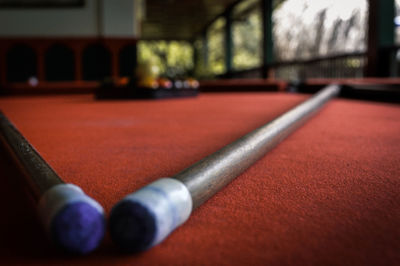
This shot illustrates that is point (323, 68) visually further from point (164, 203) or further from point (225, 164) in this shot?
point (164, 203)

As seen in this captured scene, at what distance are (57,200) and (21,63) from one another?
7814 millimetres

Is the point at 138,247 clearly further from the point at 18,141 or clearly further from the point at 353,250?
the point at 18,141

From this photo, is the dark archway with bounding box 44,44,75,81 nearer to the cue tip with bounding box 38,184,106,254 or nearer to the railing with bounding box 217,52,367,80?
the railing with bounding box 217,52,367,80

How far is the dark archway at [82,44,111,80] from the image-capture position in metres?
7.43

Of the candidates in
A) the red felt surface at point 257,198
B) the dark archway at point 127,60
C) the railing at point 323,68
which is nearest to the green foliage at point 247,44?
the railing at point 323,68

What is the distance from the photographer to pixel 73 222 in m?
0.42

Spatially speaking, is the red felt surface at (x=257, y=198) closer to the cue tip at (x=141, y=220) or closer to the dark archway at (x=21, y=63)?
the cue tip at (x=141, y=220)

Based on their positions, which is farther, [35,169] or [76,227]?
[35,169]

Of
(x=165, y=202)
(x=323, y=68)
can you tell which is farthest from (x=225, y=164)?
(x=323, y=68)

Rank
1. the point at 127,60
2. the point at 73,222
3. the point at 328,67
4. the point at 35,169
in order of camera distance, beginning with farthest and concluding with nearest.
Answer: the point at 127,60
the point at 328,67
the point at 35,169
the point at 73,222

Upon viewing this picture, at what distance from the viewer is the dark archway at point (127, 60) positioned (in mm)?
7555

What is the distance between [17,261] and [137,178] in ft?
1.28

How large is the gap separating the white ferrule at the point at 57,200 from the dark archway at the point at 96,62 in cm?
736

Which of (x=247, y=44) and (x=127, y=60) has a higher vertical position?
(x=247, y=44)
